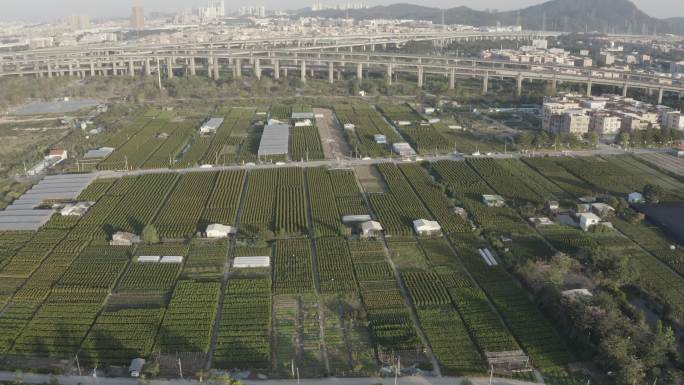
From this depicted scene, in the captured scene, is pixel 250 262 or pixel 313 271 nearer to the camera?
pixel 313 271

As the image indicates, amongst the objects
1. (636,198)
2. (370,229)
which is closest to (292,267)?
(370,229)

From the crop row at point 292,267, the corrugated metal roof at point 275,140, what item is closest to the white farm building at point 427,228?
the crop row at point 292,267

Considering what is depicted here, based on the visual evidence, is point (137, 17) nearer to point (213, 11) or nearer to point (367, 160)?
point (213, 11)

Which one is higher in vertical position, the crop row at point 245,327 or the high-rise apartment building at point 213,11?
the high-rise apartment building at point 213,11

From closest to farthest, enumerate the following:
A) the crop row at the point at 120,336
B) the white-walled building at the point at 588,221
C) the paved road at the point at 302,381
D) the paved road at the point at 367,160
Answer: the paved road at the point at 302,381 < the crop row at the point at 120,336 < the white-walled building at the point at 588,221 < the paved road at the point at 367,160

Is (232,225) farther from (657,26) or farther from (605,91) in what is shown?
(657,26)

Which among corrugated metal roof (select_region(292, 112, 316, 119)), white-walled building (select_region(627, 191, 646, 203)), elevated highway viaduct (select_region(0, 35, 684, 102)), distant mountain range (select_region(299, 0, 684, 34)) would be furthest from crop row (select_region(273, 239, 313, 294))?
distant mountain range (select_region(299, 0, 684, 34))

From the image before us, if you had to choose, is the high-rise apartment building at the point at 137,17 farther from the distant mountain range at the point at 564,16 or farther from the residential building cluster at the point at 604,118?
the residential building cluster at the point at 604,118
